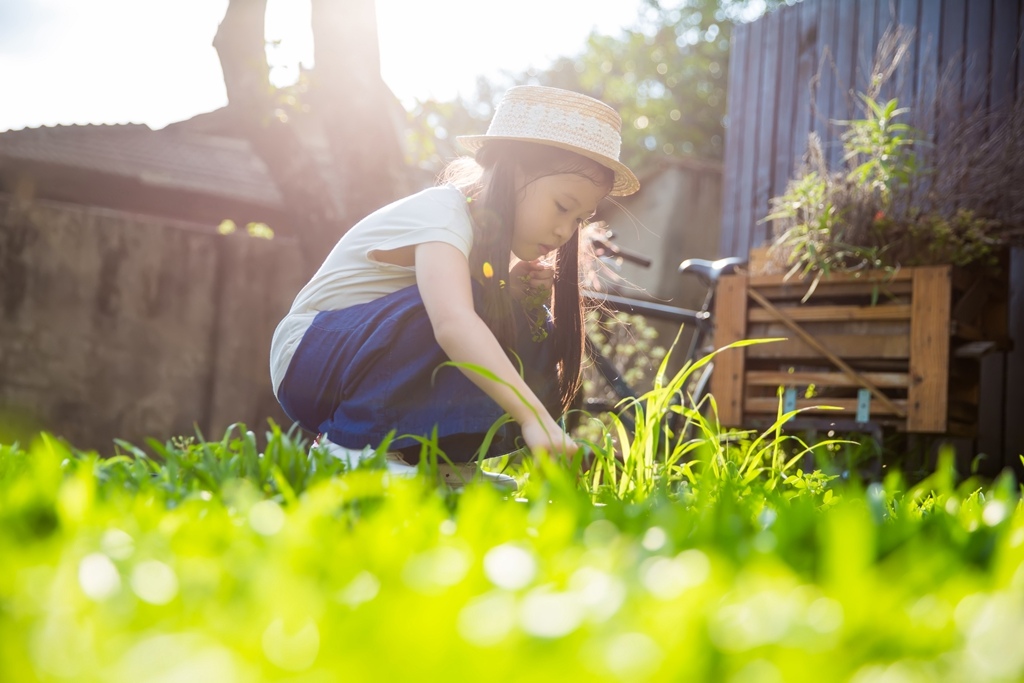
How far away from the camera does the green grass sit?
0.45 metres

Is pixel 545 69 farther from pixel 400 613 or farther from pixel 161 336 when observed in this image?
pixel 400 613

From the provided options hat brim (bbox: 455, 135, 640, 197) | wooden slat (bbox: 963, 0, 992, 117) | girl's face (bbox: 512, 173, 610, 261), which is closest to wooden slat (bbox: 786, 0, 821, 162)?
wooden slat (bbox: 963, 0, 992, 117)

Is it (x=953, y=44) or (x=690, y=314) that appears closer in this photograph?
(x=690, y=314)

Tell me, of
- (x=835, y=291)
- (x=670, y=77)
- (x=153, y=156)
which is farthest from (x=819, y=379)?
(x=670, y=77)

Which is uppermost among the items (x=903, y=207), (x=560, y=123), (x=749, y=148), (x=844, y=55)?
(x=844, y=55)

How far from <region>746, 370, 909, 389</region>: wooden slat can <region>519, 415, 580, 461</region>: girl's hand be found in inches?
98.9

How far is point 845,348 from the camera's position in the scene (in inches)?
160

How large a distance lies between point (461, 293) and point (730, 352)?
2.48 metres

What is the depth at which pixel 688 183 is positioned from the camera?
44.5ft

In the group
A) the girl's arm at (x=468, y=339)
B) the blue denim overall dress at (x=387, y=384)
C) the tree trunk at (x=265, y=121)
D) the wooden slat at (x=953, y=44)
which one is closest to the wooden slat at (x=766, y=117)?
the wooden slat at (x=953, y=44)

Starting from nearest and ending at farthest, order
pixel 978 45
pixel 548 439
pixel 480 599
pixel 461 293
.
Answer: pixel 480 599
pixel 548 439
pixel 461 293
pixel 978 45

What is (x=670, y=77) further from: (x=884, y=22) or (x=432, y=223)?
(x=432, y=223)

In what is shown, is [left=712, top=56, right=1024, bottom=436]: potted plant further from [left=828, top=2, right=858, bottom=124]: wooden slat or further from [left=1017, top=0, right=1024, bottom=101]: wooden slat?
[left=828, top=2, right=858, bottom=124]: wooden slat

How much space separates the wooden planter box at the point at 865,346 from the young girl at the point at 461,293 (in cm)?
127
